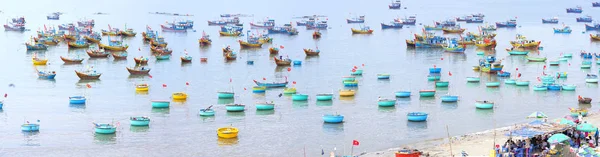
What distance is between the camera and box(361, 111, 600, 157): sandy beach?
27428mm

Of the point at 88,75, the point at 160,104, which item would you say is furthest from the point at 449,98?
the point at 88,75

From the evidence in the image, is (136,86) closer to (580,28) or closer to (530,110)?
(530,110)

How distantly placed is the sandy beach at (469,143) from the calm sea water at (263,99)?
140 cm

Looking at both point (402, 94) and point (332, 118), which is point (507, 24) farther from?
point (332, 118)

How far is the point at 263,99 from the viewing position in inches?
1738

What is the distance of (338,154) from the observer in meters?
31.5

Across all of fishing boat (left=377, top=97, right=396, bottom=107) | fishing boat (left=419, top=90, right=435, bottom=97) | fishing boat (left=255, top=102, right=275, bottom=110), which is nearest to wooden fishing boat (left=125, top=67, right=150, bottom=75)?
fishing boat (left=255, top=102, right=275, bottom=110)

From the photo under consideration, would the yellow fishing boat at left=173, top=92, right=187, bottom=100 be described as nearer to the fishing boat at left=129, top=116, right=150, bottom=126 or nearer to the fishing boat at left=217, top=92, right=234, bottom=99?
the fishing boat at left=217, top=92, right=234, bottom=99

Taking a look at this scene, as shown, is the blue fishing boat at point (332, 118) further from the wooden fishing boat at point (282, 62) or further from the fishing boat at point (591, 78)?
the wooden fishing boat at point (282, 62)

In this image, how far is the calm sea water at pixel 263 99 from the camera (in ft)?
111

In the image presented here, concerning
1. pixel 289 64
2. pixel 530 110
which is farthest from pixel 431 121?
pixel 289 64

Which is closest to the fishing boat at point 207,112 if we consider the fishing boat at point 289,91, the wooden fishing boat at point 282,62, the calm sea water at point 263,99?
the calm sea water at point 263,99

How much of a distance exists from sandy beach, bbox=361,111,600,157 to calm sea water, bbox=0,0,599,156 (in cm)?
140

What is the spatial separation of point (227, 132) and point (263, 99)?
10.2 meters
